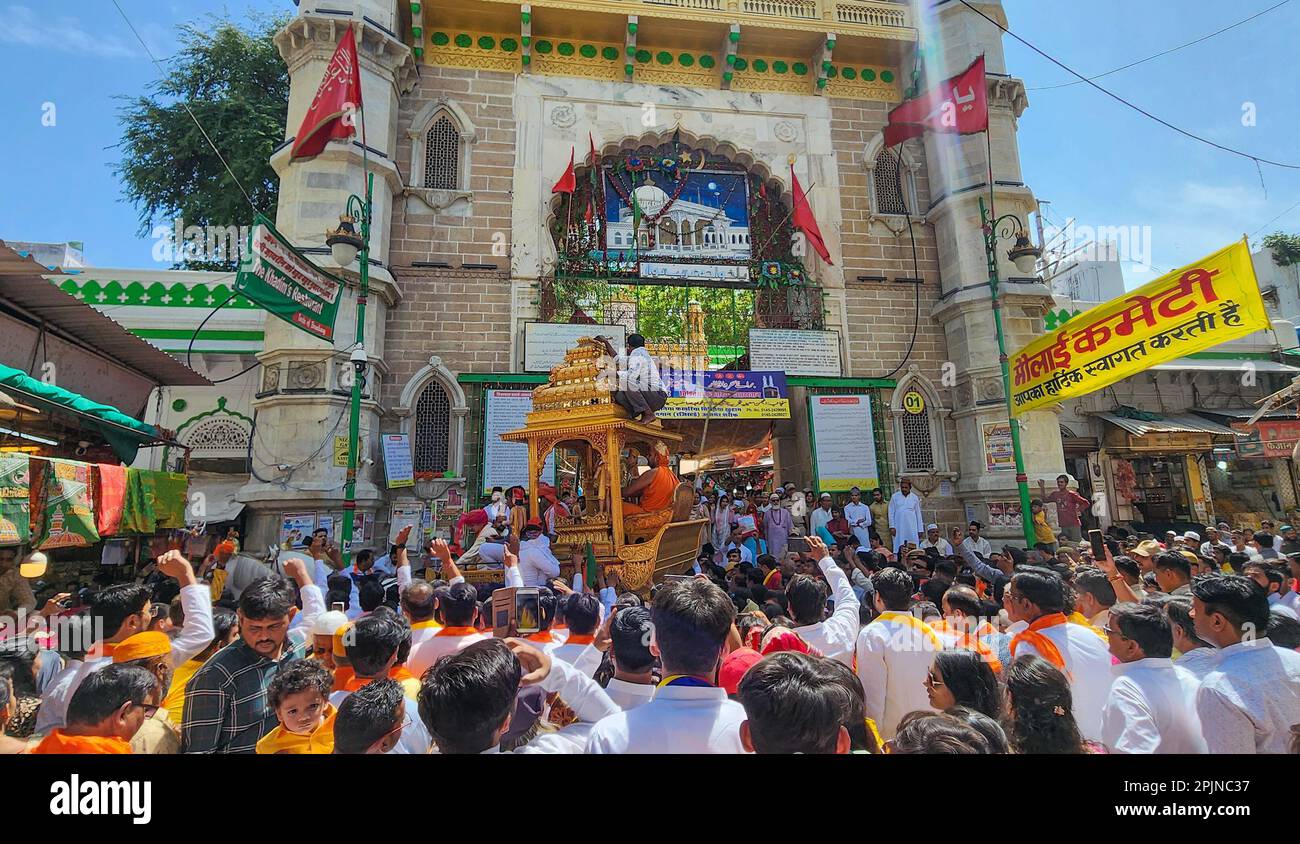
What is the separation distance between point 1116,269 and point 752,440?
15.2 metres

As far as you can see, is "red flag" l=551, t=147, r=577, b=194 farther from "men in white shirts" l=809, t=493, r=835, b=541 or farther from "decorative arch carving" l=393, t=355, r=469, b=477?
"men in white shirts" l=809, t=493, r=835, b=541

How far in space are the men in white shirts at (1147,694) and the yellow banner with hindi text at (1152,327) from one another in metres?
6.10

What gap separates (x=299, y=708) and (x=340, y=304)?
958 centimetres

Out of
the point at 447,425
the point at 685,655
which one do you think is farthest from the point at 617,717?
the point at 447,425

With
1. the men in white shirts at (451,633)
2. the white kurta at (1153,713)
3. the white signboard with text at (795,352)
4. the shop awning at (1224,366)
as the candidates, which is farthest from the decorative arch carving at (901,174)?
the men in white shirts at (451,633)

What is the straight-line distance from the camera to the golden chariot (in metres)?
5.95

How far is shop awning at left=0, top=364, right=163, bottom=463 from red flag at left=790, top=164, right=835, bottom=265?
37.2 ft

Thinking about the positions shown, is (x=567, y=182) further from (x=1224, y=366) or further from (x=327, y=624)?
(x=1224, y=366)

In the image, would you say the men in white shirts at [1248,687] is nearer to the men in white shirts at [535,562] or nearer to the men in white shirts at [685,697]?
the men in white shirts at [685,697]

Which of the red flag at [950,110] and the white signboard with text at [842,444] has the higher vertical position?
the red flag at [950,110]

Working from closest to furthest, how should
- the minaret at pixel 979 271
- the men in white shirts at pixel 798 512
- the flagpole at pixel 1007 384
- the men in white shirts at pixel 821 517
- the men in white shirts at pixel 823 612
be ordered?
the men in white shirts at pixel 823 612
the flagpole at pixel 1007 384
the men in white shirts at pixel 821 517
the men in white shirts at pixel 798 512
the minaret at pixel 979 271

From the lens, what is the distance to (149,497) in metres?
7.98

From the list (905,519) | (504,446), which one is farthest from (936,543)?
(504,446)

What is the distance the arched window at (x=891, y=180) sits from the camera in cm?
1345
